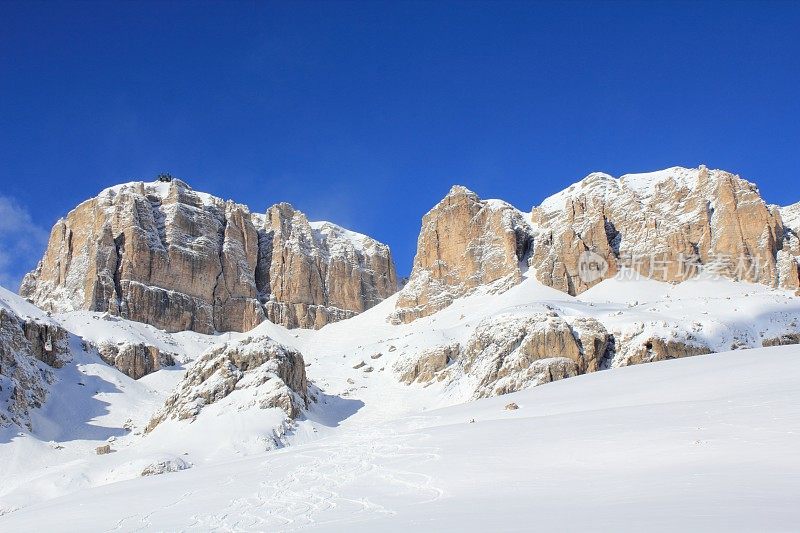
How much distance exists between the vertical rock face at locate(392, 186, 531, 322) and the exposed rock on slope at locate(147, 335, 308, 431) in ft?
167

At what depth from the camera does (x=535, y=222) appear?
113000mm

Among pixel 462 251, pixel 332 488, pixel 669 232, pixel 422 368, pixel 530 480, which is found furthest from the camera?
pixel 462 251

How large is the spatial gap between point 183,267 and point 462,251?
50467 mm

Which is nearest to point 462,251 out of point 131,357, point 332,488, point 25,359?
point 131,357

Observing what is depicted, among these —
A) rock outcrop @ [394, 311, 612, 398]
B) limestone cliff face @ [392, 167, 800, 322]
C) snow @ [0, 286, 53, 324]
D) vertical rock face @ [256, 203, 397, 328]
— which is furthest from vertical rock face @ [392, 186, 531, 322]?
snow @ [0, 286, 53, 324]

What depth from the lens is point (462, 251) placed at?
355 ft

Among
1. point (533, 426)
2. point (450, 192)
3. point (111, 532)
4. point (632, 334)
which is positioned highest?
point (450, 192)

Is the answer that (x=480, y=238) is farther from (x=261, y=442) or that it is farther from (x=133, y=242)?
(x=261, y=442)

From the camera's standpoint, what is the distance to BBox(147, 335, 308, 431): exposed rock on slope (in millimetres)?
47656

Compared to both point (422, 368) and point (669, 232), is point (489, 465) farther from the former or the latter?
point (669, 232)

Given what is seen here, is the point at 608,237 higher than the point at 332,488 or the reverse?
higher

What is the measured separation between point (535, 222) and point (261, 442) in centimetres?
8216

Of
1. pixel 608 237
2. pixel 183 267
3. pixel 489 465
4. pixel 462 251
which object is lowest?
pixel 489 465

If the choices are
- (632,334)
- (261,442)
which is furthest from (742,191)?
(261,442)
